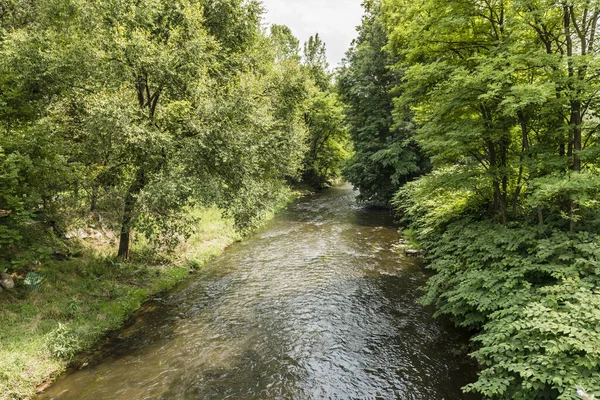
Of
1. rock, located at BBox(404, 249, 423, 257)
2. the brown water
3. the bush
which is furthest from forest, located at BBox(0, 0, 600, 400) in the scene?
rock, located at BBox(404, 249, 423, 257)

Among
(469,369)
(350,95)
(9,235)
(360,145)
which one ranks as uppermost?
(350,95)

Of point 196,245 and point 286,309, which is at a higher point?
point 196,245

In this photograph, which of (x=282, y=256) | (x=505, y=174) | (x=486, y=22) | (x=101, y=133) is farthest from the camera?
(x=282, y=256)

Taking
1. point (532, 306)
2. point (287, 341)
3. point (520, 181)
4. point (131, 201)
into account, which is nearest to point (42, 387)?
point (287, 341)

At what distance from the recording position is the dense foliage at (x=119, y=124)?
10227 mm

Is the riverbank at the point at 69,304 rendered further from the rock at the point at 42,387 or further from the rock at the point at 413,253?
the rock at the point at 413,253

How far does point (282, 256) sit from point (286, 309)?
5.97m

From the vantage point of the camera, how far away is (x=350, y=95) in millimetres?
30703

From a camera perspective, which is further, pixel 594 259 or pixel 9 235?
pixel 9 235

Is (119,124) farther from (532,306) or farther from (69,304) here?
(532,306)

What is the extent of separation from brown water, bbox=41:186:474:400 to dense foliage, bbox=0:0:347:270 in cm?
328

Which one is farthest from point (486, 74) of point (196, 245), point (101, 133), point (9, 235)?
point (196, 245)

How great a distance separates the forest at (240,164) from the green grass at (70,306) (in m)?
0.06

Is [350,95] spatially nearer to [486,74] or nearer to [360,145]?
[360,145]
